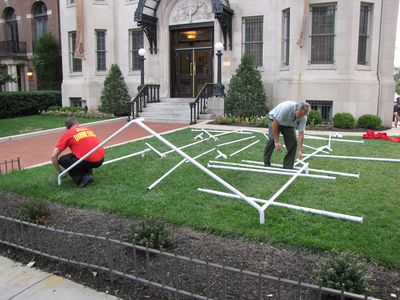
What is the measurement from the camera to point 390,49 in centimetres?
1504

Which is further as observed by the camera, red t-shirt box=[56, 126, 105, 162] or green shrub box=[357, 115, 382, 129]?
green shrub box=[357, 115, 382, 129]

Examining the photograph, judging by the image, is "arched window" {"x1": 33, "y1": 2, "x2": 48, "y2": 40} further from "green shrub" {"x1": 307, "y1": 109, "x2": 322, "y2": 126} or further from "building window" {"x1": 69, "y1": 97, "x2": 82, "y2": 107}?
"green shrub" {"x1": 307, "y1": 109, "x2": 322, "y2": 126}

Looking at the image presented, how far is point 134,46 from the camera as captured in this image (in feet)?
65.6

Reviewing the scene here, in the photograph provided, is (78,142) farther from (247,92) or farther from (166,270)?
(247,92)

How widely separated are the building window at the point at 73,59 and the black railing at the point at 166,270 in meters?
17.7

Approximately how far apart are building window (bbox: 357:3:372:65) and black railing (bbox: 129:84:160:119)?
9.08 meters

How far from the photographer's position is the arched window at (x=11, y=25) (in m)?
28.4

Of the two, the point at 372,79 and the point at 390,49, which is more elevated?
the point at 390,49

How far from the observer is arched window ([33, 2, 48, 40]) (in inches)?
1053

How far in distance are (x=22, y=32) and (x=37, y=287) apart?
92.3 feet

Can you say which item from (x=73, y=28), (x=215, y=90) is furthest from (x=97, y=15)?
(x=215, y=90)

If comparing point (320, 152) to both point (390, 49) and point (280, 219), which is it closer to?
point (280, 219)

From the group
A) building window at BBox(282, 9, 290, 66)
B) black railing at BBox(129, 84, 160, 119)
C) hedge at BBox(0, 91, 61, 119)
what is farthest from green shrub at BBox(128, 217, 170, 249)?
hedge at BBox(0, 91, 61, 119)

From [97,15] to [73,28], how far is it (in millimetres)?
1606
